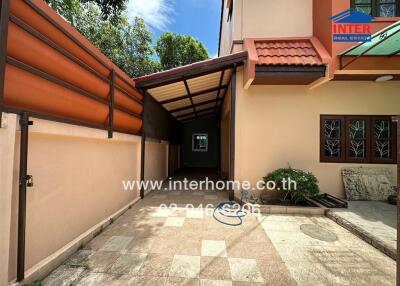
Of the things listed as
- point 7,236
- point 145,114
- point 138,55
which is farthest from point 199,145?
point 7,236

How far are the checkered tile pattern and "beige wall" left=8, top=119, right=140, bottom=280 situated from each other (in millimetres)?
371

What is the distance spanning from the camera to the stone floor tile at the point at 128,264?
8.37 ft

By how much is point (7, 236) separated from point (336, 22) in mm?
7207

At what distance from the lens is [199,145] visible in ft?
48.9

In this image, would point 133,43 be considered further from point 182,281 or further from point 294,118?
point 182,281

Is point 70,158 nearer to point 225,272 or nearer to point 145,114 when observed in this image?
point 225,272

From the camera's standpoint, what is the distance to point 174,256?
2916 millimetres

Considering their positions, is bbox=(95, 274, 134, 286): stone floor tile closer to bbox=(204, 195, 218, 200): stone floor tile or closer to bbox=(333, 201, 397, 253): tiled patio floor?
bbox=(333, 201, 397, 253): tiled patio floor

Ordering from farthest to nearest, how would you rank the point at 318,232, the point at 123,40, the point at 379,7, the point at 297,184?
the point at 123,40 → the point at 379,7 → the point at 297,184 → the point at 318,232

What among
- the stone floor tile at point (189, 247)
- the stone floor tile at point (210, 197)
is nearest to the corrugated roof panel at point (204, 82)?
the stone floor tile at point (210, 197)

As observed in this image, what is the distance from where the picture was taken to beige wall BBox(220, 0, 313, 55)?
609 centimetres

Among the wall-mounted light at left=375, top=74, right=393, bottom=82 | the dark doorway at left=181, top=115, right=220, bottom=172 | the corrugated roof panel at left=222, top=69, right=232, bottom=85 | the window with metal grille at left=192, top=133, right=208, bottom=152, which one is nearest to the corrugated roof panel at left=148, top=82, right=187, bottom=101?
the corrugated roof panel at left=222, top=69, right=232, bottom=85

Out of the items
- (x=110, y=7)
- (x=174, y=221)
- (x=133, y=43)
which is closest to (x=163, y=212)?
(x=174, y=221)

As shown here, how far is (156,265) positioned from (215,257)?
82 centimetres
